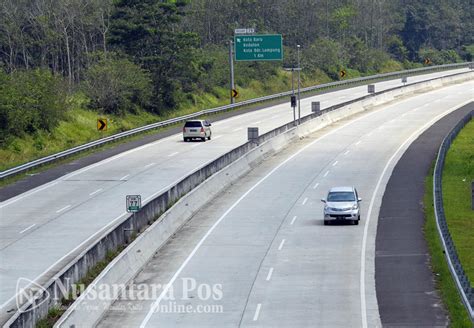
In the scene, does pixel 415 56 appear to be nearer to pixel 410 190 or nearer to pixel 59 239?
pixel 410 190

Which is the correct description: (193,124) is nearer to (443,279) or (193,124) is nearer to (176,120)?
(176,120)

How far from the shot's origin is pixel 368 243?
38.7 m

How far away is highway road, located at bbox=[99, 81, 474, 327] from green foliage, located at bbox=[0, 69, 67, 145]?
20.1 meters

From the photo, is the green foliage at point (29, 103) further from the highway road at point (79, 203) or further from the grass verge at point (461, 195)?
the grass verge at point (461, 195)

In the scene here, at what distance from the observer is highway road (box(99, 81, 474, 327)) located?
2838 cm

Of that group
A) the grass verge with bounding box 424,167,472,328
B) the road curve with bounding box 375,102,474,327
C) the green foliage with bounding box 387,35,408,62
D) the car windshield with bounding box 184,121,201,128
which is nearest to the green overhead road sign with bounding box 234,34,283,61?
the car windshield with bounding box 184,121,201,128

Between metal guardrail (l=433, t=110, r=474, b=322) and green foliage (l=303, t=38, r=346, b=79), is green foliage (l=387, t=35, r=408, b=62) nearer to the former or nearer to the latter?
green foliage (l=303, t=38, r=346, b=79)

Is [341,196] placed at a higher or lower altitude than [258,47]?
lower

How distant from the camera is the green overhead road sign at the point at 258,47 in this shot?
88.9 m

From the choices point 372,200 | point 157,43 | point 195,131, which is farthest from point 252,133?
point 157,43

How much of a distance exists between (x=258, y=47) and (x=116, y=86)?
13.6 metres

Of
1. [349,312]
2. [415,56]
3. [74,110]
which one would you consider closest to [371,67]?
[415,56]

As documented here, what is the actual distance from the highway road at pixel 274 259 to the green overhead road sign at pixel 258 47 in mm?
26068

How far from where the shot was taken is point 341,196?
43281 mm
